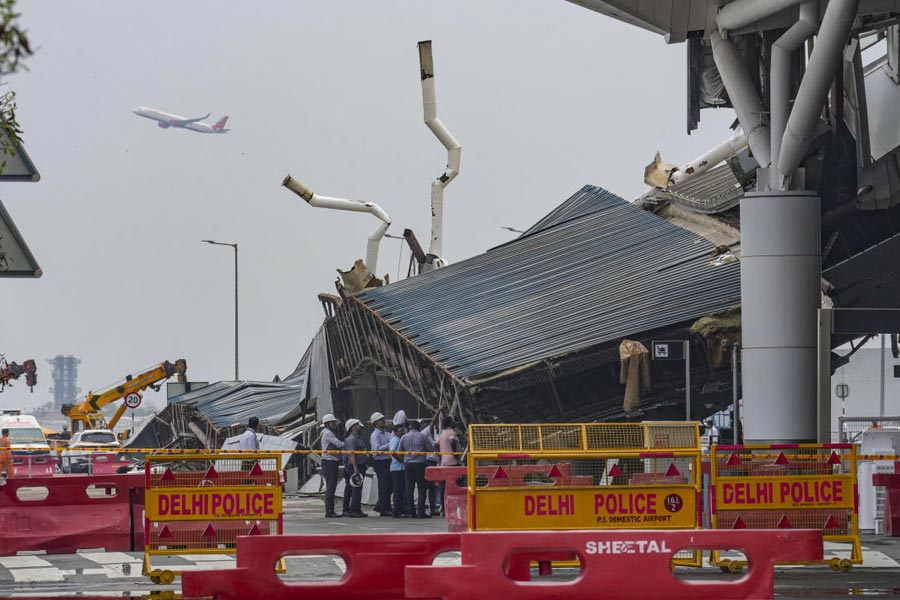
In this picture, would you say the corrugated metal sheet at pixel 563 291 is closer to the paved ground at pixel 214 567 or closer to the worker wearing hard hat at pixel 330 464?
the worker wearing hard hat at pixel 330 464

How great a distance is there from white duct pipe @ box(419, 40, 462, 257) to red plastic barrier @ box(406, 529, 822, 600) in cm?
4210

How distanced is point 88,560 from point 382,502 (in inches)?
416

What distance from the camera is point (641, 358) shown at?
29781 millimetres

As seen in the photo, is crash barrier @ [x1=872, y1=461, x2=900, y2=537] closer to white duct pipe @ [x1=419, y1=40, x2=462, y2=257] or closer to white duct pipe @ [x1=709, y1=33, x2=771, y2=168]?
white duct pipe @ [x1=709, y1=33, x2=771, y2=168]

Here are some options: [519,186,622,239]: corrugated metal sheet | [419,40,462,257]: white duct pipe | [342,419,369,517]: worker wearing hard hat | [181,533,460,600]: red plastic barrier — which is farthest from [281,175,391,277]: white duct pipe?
[181,533,460,600]: red plastic barrier

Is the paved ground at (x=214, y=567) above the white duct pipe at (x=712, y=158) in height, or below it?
below

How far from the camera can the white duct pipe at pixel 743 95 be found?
77.2 ft

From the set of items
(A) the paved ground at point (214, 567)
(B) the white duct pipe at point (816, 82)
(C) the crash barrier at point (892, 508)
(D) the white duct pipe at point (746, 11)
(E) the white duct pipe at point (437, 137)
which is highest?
(E) the white duct pipe at point (437, 137)

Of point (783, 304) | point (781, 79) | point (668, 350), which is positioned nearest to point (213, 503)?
point (783, 304)

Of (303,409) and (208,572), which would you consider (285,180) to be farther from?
(208,572)

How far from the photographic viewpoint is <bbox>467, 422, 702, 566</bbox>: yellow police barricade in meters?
14.9

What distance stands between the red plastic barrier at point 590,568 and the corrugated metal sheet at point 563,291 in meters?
21.1

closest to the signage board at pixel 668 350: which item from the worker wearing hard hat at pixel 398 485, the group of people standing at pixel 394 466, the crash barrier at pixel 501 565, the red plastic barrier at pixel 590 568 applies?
the group of people standing at pixel 394 466

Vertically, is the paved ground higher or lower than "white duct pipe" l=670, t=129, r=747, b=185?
lower
